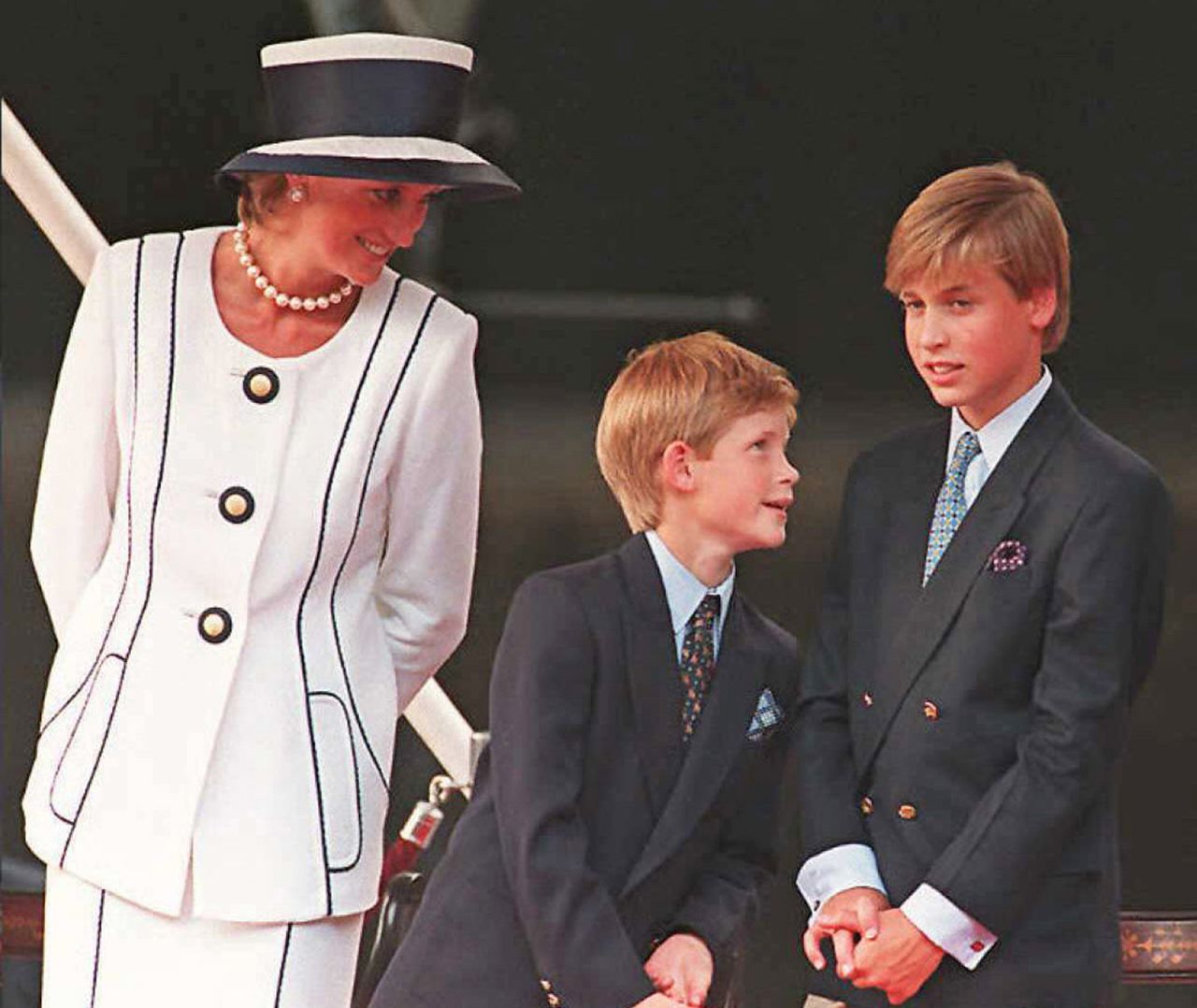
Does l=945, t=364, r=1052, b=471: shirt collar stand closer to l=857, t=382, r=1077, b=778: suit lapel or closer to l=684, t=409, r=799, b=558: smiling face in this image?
l=857, t=382, r=1077, b=778: suit lapel

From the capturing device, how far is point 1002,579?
118 inches

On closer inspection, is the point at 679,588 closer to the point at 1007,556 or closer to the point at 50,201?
the point at 1007,556

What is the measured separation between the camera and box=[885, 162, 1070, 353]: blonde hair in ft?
10.0

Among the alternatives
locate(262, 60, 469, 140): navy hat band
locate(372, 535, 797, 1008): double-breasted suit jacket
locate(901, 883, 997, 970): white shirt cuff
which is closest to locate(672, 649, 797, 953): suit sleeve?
locate(372, 535, 797, 1008): double-breasted suit jacket

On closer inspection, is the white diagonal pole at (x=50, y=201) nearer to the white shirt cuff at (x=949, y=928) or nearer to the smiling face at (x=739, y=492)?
the smiling face at (x=739, y=492)

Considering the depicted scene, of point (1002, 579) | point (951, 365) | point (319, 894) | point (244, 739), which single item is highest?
point (951, 365)

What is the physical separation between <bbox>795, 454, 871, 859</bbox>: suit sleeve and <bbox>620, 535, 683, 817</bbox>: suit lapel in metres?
0.17

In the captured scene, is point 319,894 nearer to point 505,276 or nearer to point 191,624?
point 191,624

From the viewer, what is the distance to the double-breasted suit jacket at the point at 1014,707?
2.97 metres

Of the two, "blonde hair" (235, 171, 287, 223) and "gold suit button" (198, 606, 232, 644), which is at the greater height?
"blonde hair" (235, 171, 287, 223)

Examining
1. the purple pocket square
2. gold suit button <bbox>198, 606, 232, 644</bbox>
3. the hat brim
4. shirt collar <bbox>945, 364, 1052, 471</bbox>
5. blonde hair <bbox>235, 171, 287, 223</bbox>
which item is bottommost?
gold suit button <bbox>198, 606, 232, 644</bbox>

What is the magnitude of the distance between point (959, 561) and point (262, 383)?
2.92 feet

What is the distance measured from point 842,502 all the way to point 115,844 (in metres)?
1.02

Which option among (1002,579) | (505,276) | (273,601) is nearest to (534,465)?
(505,276)
